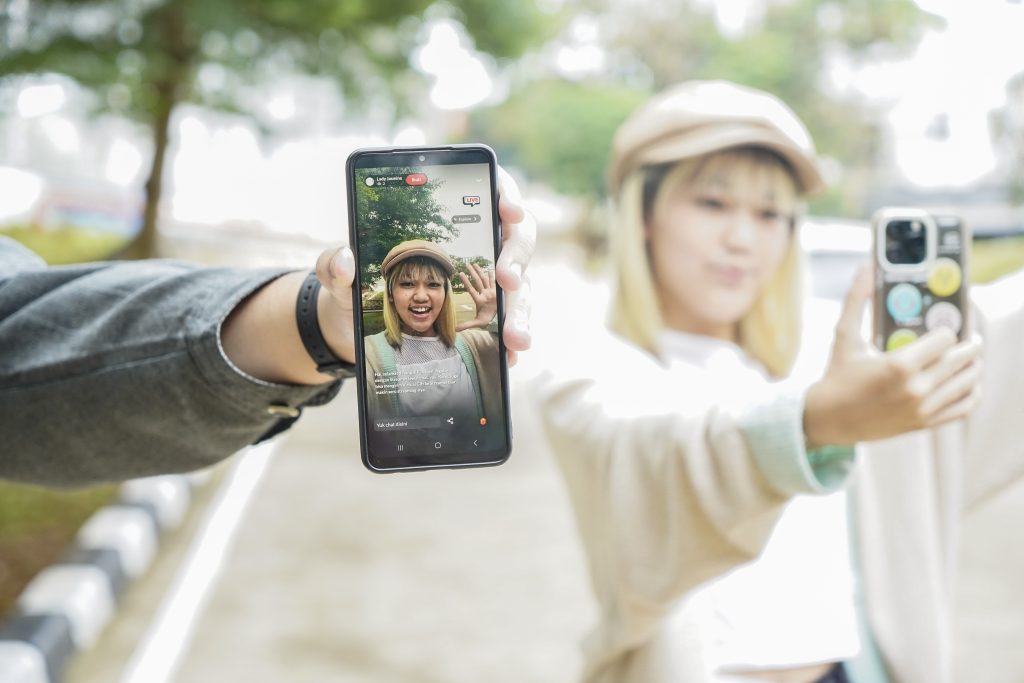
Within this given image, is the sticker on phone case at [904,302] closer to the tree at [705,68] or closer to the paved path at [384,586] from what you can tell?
the paved path at [384,586]

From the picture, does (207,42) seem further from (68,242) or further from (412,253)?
(412,253)

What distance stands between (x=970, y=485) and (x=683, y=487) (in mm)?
479

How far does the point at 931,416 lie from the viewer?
3.45ft

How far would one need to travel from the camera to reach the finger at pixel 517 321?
2.48 ft

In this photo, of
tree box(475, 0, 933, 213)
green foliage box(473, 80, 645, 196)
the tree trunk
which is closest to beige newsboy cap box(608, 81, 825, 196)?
tree box(475, 0, 933, 213)

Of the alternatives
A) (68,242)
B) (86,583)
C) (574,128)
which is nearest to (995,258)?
(86,583)

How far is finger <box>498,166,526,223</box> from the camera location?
793 mm

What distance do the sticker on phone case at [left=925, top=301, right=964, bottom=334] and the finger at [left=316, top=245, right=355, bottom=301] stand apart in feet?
2.22

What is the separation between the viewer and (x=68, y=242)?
5.70 meters

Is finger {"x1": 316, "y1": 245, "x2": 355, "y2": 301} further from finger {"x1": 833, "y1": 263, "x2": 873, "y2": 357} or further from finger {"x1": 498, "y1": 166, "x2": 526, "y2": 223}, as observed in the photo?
finger {"x1": 833, "y1": 263, "x2": 873, "y2": 357}

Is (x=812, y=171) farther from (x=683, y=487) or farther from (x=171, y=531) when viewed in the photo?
(x=171, y=531)

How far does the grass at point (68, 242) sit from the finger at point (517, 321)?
4552 millimetres

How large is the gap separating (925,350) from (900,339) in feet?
0.21

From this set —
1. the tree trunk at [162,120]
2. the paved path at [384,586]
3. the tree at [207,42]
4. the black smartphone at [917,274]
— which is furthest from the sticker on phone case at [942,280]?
the tree trunk at [162,120]
